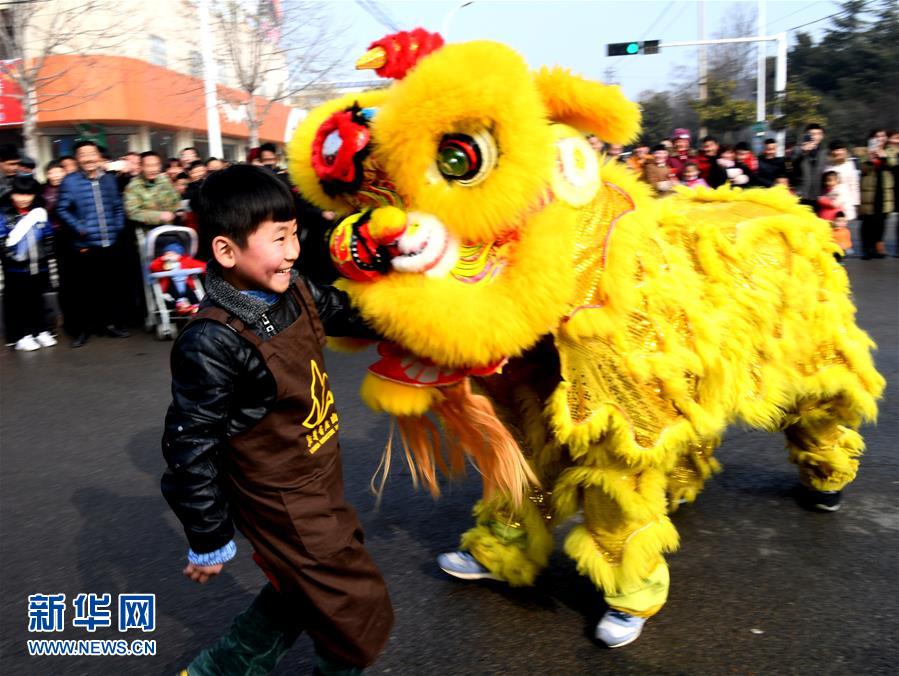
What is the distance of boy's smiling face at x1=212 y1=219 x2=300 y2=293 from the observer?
183cm

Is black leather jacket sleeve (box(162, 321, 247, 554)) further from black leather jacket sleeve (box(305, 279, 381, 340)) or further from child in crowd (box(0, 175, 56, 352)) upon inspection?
child in crowd (box(0, 175, 56, 352))

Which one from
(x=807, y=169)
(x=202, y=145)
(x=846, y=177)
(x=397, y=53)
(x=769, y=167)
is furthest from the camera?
(x=202, y=145)

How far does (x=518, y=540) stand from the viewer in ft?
8.96

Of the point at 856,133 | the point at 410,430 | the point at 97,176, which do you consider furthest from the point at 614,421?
the point at 856,133

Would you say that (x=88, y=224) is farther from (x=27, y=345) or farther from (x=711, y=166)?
(x=711, y=166)

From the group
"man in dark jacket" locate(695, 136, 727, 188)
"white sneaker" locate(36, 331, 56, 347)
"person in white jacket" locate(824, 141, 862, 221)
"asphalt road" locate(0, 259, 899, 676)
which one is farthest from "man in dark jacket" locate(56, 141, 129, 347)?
"person in white jacket" locate(824, 141, 862, 221)

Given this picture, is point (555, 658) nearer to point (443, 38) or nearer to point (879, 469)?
point (443, 38)

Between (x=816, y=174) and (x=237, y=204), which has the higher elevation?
(x=237, y=204)

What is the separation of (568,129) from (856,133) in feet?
96.5

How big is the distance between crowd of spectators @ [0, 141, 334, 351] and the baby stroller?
0.21 meters

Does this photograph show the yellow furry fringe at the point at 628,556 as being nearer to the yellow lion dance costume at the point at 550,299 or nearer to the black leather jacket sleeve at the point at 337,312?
the yellow lion dance costume at the point at 550,299

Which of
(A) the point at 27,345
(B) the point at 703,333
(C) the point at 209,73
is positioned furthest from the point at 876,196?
(C) the point at 209,73

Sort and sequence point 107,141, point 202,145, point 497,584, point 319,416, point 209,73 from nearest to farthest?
point 319,416 → point 497,584 → point 209,73 → point 107,141 → point 202,145

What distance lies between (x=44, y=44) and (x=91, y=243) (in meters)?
12.5
